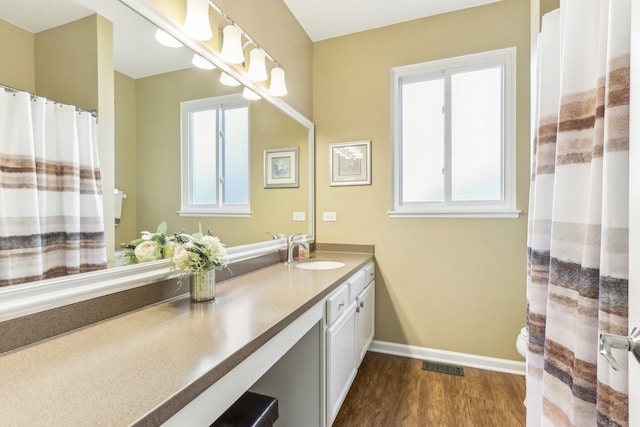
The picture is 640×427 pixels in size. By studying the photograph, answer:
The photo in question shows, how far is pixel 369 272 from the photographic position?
2.36 metres

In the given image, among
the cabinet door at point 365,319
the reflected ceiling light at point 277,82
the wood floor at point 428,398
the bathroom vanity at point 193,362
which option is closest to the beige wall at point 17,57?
A: the bathroom vanity at point 193,362

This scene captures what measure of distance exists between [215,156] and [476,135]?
1.95 metres

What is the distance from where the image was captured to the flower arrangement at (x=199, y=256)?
114cm

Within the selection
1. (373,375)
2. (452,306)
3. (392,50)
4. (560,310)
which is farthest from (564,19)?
(373,375)

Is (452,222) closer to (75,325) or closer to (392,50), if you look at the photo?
(392,50)

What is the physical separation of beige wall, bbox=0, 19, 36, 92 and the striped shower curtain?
146 centimetres

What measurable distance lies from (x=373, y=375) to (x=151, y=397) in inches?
76.1

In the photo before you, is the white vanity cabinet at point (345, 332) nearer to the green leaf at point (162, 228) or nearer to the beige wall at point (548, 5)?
the green leaf at point (162, 228)

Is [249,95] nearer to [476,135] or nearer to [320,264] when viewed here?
[320,264]

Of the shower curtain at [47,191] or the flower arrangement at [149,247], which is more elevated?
the shower curtain at [47,191]

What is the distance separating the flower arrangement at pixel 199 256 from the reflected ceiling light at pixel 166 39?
858mm

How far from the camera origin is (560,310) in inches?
32.2

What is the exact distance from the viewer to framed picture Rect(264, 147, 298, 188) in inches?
84.4

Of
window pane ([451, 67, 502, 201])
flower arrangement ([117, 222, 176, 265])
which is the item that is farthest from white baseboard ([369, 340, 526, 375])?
flower arrangement ([117, 222, 176, 265])
